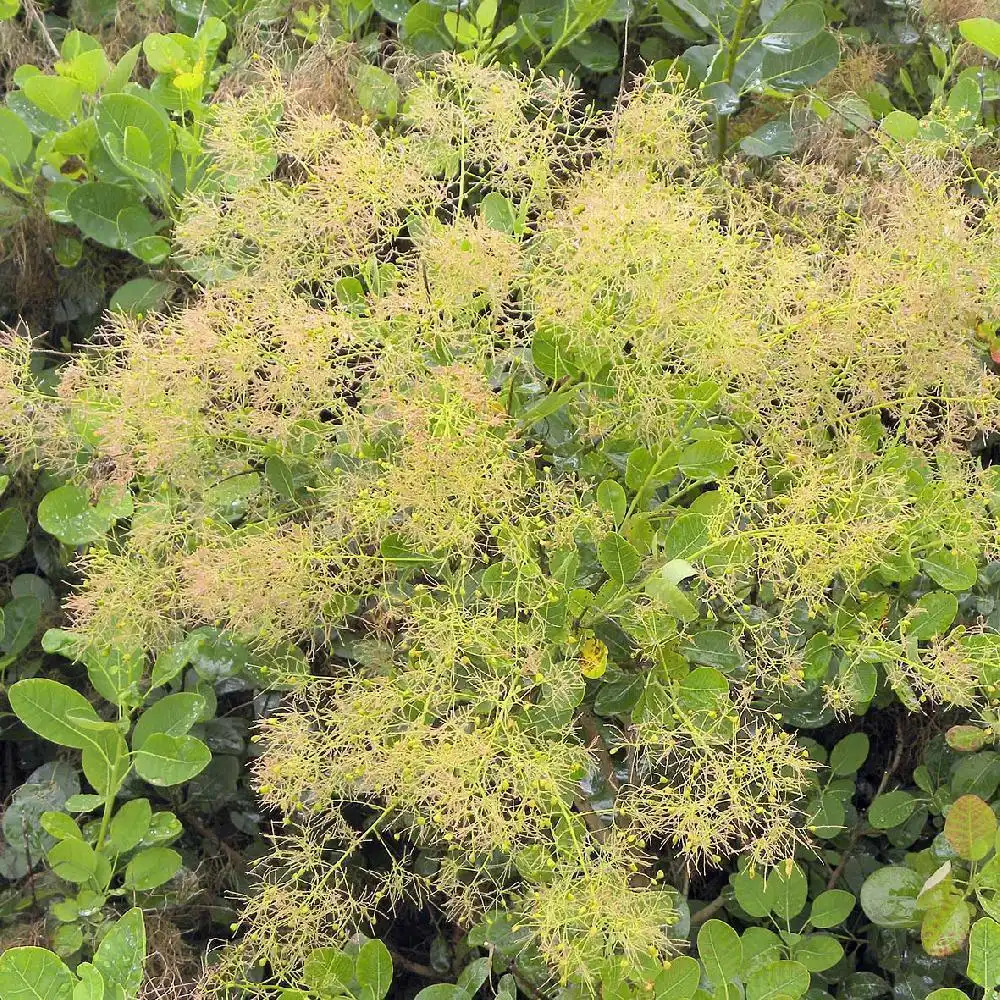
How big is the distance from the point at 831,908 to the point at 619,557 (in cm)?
44

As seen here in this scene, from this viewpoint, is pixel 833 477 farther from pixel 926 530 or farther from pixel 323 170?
pixel 323 170

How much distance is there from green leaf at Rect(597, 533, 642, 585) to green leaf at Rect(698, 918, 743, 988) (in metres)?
0.32

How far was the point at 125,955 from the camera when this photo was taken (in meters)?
0.94

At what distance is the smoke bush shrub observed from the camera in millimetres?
917

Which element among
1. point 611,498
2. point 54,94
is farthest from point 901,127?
point 54,94

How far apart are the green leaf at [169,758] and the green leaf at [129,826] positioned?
45 millimetres

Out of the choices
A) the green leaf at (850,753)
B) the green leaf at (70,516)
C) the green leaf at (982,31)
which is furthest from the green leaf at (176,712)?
the green leaf at (982,31)

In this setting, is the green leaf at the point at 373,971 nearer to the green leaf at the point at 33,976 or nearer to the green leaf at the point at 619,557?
the green leaf at the point at 33,976

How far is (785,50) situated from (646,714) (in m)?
0.81

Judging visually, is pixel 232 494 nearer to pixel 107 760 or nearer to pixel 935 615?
pixel 107 760

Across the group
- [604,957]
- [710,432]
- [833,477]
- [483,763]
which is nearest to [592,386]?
[710,432]

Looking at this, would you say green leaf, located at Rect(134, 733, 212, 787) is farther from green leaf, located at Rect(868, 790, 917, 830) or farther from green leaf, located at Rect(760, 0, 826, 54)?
green leaf, located at Rect(760, 0, 826, 54)

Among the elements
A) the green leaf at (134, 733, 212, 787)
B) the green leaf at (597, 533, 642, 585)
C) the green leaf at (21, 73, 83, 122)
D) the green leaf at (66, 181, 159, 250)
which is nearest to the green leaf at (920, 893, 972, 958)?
the green leaf at (597, 533, 642, 585)

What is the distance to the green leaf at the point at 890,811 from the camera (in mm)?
1134
